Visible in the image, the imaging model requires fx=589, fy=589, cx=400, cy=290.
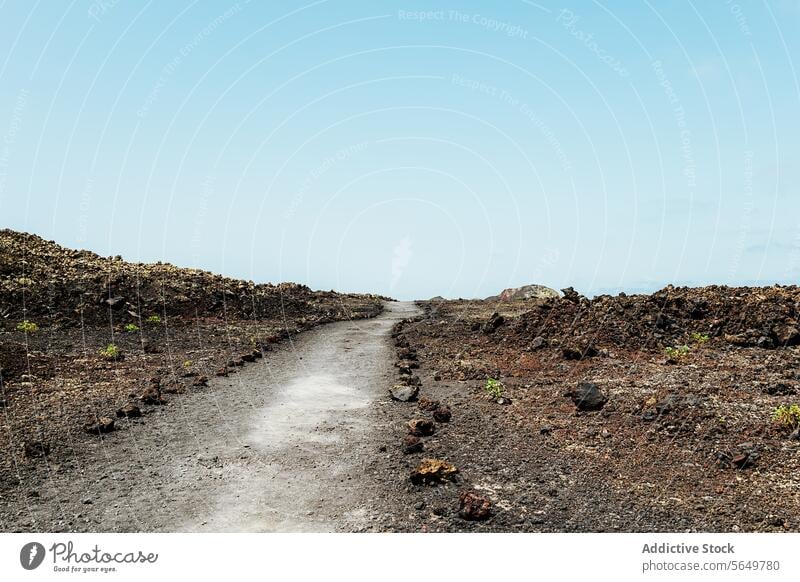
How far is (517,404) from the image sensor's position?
14812mm

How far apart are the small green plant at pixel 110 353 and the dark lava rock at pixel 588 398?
49.7ft

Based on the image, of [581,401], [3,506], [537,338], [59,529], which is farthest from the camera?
[537,338]

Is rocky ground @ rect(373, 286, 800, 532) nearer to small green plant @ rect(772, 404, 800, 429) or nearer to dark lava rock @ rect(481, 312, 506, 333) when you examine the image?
small green plant @ rect(772, 404, 800, 429)

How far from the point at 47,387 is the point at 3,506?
7.68 meters

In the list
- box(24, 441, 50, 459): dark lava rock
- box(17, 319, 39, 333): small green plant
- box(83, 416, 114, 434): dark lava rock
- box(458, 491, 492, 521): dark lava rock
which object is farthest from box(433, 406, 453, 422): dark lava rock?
box(17, 319, 39, 333): small green plant

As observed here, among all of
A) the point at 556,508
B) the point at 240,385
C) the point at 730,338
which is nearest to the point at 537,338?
the point at 730,338

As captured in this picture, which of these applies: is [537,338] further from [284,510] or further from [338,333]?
[284,510]

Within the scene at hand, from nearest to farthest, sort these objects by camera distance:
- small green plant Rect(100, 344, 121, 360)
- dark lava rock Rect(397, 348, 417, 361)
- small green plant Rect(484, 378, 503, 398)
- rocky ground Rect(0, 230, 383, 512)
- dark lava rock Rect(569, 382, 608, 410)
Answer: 1. rocky ground Rect(0, 230, 383, 512)
2. dark lava rock Rect(569, 382, 608, 410)
3. small green plant Rect(484, 378, 503, 398)
4. small green plant Rect(100, 344, 121, 360)
5. dark lava rock Rect(397, 348, 417, 361)

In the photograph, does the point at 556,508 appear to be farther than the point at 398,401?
No

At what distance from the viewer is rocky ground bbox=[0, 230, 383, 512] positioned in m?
13.1

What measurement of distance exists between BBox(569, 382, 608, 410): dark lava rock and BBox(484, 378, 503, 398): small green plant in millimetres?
2186
